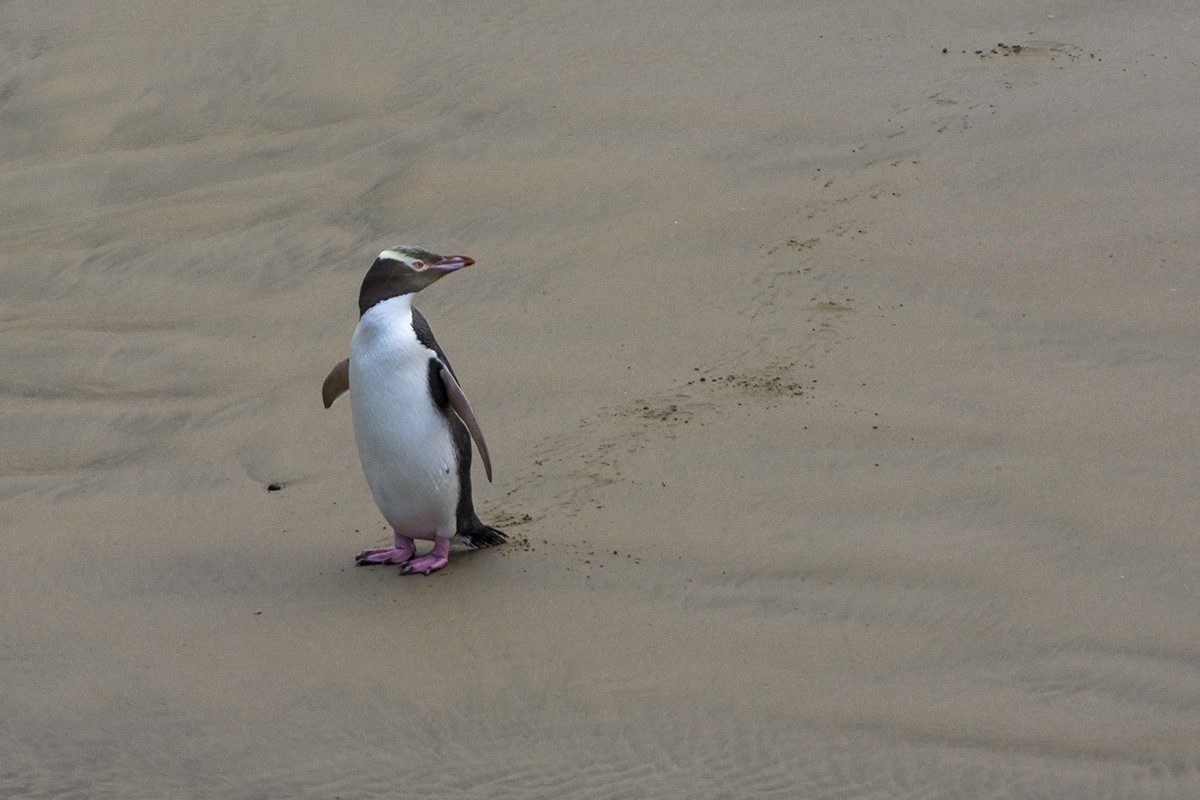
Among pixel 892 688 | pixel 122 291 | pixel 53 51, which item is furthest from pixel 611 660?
pixel 53 51

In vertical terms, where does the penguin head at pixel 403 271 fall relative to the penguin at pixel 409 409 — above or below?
above

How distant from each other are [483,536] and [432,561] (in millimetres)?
222

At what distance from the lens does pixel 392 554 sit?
18.4 feet

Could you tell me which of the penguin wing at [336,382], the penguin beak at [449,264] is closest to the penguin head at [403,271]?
the penguin beak at [449,264]

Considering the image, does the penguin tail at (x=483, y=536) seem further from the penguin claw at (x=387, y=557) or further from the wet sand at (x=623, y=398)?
the penguin claw at (x=387, y=557)

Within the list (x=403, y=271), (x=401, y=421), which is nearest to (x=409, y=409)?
(x=401, y=421)

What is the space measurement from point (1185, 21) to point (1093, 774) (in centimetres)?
637

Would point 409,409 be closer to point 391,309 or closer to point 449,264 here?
point 391,309

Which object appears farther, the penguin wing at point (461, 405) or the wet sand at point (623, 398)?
the penguin wing at point (461, 405)

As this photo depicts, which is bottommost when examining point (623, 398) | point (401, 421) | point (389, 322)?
point (623, 398)

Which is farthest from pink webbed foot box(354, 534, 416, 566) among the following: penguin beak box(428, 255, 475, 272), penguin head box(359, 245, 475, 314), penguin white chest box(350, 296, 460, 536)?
penguin beak box(428, 255, 475, 272)

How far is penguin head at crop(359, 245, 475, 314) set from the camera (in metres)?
5.33

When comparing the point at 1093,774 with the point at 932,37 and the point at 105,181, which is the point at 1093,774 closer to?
the point at 932,37

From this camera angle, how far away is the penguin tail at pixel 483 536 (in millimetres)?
5582
